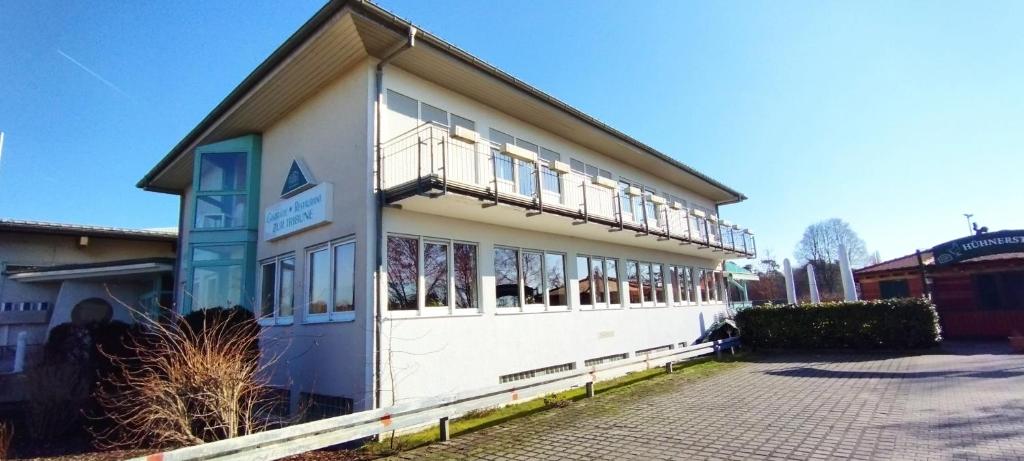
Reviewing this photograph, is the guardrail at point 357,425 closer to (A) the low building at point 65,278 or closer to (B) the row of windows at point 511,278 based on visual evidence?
(B) the row of windows at point 511,278

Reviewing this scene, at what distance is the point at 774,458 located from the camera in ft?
19.5

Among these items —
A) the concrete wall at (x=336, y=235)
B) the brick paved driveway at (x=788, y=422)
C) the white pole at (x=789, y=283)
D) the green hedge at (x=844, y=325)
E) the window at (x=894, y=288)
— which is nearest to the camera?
the brick paved driveway at (x=788, y=422)

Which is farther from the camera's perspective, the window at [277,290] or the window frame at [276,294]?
the window at [277,290]

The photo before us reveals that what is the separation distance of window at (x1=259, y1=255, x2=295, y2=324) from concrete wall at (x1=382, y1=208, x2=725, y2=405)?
361 centimetres

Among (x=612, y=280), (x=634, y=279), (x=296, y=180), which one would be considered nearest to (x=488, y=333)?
(x=296, y=180)

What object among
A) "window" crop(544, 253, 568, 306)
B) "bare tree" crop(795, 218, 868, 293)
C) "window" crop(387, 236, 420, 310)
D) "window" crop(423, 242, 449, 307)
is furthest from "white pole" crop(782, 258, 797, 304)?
"bare tree" crop(795, 218, 868, 293)

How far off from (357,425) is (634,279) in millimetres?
11566

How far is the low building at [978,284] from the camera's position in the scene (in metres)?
18.6

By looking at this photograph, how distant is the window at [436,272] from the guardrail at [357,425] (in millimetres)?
2109

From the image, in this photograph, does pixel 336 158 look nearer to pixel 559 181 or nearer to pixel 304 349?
pixel 304 349

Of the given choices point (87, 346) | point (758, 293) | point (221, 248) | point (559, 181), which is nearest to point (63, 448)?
point (87, 346)

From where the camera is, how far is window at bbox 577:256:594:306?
1418 cm


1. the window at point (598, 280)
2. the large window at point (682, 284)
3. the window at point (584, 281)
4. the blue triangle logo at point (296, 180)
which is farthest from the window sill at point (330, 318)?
the large window at point (682, 284)

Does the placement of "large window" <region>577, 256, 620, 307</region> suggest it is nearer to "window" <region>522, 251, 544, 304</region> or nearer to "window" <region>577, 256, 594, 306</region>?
"window" <region>577, 256, 594, 306</region>
